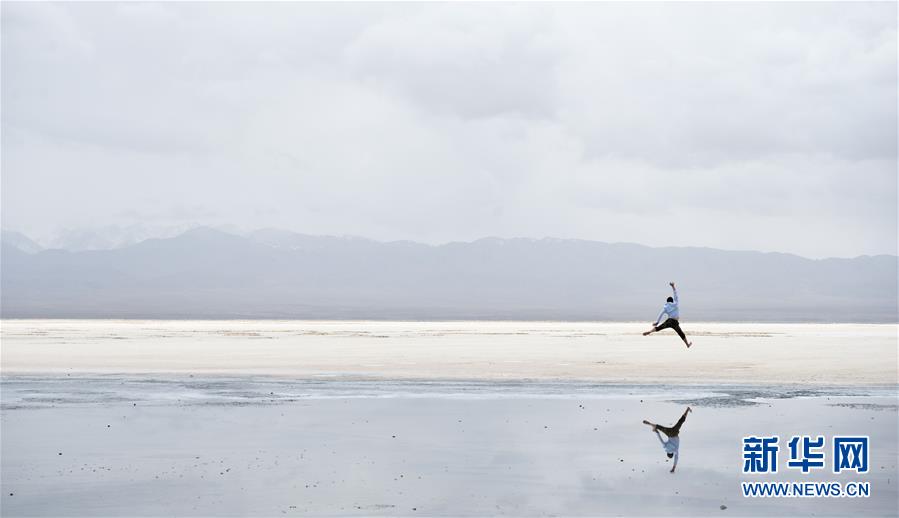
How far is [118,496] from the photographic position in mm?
14883

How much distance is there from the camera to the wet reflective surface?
14516 millimetres

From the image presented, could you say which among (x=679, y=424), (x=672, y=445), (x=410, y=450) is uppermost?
(x=679, y=424)

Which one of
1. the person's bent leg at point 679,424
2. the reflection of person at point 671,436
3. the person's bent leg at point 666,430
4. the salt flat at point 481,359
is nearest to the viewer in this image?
the reflection of person at point 671,436

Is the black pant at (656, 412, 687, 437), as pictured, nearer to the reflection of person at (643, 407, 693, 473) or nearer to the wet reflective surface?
the reflection of person at (643, 407, 693, 473)

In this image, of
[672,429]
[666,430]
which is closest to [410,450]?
[666,430]

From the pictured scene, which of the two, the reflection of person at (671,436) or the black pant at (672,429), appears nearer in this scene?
the reflection of person at (671,436)

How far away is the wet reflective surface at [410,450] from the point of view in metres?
14.5

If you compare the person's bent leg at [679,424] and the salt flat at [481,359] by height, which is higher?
the salt flat at [481,359]

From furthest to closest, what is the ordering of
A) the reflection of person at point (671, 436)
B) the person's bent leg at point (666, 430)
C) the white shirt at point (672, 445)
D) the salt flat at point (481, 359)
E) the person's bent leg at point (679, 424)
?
1. the salt flat at point (481, 359)
2. the person's bent leg at point (679, 424)
3. the person's bent leg at point (666, 430)
4. the white shirt at point (672, 445)
5. the reflection of person at point (671, 436)

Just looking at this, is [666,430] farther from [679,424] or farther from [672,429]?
[679,424]

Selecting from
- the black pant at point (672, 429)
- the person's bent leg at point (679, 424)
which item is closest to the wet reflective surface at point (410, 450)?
the person's bent leg at point (679, 424)

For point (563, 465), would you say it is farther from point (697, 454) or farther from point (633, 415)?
point (633, 415)

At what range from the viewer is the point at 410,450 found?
61.5 feet

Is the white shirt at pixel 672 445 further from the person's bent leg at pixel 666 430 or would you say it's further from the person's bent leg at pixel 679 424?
the person's bent leg at pixel 679 424
